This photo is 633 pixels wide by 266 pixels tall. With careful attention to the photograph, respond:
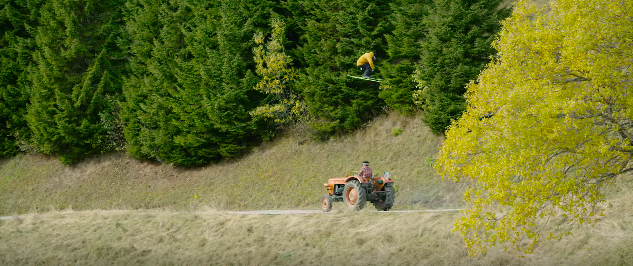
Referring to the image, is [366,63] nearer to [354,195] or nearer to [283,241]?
[354,195]

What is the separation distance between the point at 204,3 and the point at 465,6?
17590mm

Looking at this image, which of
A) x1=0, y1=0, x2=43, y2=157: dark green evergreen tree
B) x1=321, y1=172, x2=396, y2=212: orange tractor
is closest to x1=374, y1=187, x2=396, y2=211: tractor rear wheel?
x1=321, y1=172, x2=396, y2=212: orange tractor

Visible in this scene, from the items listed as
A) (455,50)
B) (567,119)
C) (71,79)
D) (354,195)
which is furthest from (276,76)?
(567,119)

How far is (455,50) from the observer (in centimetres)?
2295

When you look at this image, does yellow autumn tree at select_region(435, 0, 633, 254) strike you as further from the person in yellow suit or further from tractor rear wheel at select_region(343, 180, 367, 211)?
the person in yellow suit

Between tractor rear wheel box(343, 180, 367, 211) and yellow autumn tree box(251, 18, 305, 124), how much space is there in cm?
1358

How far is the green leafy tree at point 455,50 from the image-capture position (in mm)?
22703

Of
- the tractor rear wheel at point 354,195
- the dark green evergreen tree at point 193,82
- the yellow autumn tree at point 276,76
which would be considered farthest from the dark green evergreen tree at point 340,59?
the tractor rear wheel at point 354,195

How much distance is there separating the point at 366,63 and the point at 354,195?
1041 centimetres

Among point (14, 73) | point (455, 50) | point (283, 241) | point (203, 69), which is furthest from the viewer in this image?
point (14, 73)

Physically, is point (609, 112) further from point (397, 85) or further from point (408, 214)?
point (397, 85)

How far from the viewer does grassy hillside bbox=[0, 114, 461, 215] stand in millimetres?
25141

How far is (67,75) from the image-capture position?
38875mm

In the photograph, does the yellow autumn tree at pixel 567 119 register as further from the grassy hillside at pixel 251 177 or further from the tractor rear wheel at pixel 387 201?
the grassy hillside at pixel 251 177
